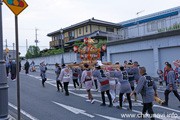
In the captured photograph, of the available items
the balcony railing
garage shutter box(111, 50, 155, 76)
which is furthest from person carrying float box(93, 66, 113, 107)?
the balcony railing

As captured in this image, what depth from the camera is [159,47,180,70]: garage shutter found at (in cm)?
1402

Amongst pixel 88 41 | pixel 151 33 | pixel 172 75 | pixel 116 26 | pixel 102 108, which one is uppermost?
pixel 116 26

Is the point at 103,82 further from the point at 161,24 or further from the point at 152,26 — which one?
the point at 152,26

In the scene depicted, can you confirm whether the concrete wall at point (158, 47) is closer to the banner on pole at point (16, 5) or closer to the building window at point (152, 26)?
the building window at point (152, 26)

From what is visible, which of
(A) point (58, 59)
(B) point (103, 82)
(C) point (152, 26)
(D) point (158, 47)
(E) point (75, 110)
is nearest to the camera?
(E) point (75, 110)

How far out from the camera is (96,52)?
465 inches

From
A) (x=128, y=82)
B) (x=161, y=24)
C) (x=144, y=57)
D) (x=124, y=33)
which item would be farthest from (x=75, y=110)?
(x=124, y=33)

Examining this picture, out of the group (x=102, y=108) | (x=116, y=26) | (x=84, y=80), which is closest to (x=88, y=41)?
(x=84, y=80)

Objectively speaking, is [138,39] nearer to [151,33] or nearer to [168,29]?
[151,33]

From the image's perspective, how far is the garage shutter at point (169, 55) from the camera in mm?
14020

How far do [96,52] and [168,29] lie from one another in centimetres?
760

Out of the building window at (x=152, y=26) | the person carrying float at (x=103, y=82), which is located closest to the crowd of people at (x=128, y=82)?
the person carrying float at (x=103, y=82)

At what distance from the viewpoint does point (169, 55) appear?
573 inches

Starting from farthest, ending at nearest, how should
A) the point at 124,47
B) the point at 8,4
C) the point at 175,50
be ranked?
the point at 124,47 < the point at 175,50 < the point at 8,4
